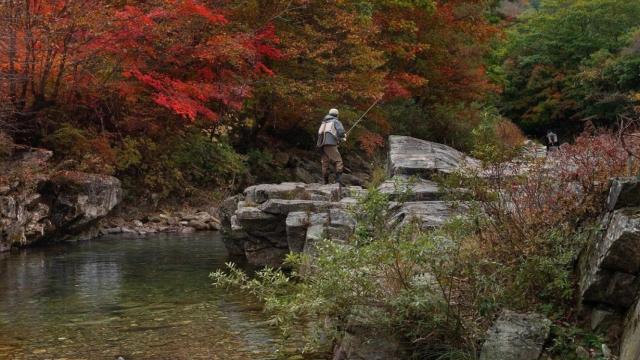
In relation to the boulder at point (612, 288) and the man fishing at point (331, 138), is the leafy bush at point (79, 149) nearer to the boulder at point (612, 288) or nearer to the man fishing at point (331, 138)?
the man fishing at point (331, 138)

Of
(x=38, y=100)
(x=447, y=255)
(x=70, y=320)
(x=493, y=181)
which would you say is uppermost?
(x=38, y=100)

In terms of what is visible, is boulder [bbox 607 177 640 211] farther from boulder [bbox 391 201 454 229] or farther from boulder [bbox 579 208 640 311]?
boulder [bbox 391 201 454 229]

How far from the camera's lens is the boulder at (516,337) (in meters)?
4.72

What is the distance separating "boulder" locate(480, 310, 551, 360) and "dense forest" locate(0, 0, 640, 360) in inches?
4.9

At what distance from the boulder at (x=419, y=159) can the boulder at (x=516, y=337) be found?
3.72 m

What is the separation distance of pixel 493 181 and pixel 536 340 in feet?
6.54

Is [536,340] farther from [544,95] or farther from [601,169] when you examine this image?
[544,95]

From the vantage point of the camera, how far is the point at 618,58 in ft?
104

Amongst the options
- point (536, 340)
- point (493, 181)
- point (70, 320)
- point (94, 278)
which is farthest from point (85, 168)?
point (536, 340)

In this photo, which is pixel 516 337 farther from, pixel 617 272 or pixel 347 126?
pixel 347 126

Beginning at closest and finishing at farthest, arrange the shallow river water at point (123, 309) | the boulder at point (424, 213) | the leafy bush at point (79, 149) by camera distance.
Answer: the shallow river water at point (123, 309) → the boulder at point (424, 213) → the leafy bush at point (79, 149)

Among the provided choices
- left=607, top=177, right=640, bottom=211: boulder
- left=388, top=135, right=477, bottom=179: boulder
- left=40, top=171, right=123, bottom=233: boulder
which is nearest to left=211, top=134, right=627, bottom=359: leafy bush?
left=607, top=177, right=640, bottom=211: boulder

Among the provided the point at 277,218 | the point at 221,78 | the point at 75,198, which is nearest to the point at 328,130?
the point at 277,218

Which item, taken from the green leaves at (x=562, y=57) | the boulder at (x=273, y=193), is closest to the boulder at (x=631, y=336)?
the boulder at (x=273, y=193)
